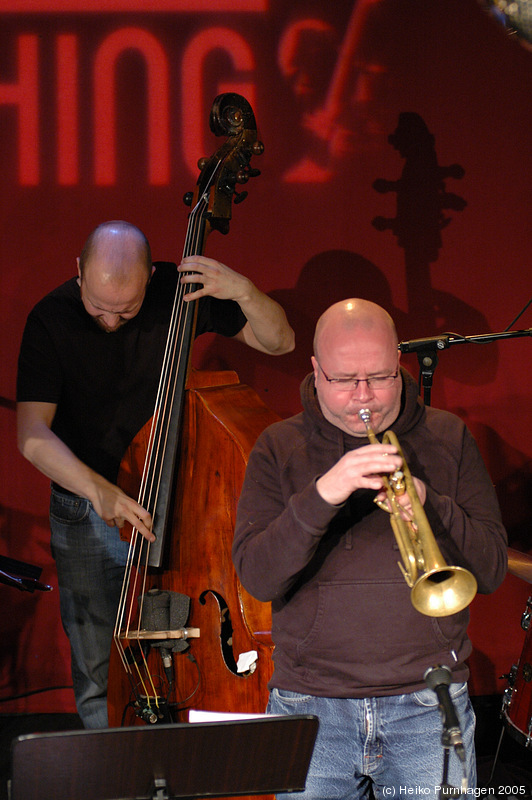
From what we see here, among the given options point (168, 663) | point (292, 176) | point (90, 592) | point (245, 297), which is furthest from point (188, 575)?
point (292, 176)

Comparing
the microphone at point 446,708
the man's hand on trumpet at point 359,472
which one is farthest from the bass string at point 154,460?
the microphone at point 446,708

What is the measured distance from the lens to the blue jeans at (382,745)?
1.91 m

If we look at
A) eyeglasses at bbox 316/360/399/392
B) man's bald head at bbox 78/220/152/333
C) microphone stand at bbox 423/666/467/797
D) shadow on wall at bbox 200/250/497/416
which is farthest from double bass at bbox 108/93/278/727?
shadow on wall at bbox 200/250/497/416

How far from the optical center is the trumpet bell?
169 cm

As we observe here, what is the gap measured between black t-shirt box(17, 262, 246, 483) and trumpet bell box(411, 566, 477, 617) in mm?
1549

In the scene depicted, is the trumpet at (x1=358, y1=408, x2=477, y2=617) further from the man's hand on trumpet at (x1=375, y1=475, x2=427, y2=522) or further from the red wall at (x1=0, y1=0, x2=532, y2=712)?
the red wall at (x1=0, y1=0, x2=532, y2=712)

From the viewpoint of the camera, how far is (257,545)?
1949mm

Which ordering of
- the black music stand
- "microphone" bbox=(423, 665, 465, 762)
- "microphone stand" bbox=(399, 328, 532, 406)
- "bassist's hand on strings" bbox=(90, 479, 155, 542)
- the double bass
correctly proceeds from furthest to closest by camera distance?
"microphone stand" bbox=(399, 328, 532, 406)
"bassist's hand on strings" bbox=(90, 479, 155, 542)
the double bass
the black music stand
"microphone" bbox=(423, 665, 465, 762)

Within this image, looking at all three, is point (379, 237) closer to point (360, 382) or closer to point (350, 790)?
point (360, 382)

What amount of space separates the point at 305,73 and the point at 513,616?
277 centimetres

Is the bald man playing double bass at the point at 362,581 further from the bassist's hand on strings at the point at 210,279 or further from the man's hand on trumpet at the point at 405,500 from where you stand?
the bassist's hand on strings at the point at 210,279

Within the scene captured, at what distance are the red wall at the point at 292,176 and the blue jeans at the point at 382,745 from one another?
2.10 metres

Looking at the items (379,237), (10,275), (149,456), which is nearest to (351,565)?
(149,456)

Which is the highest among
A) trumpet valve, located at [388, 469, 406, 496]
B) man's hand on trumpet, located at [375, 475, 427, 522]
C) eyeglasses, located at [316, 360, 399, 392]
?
eyeglasses, located at [316, 360, 399, 392]
